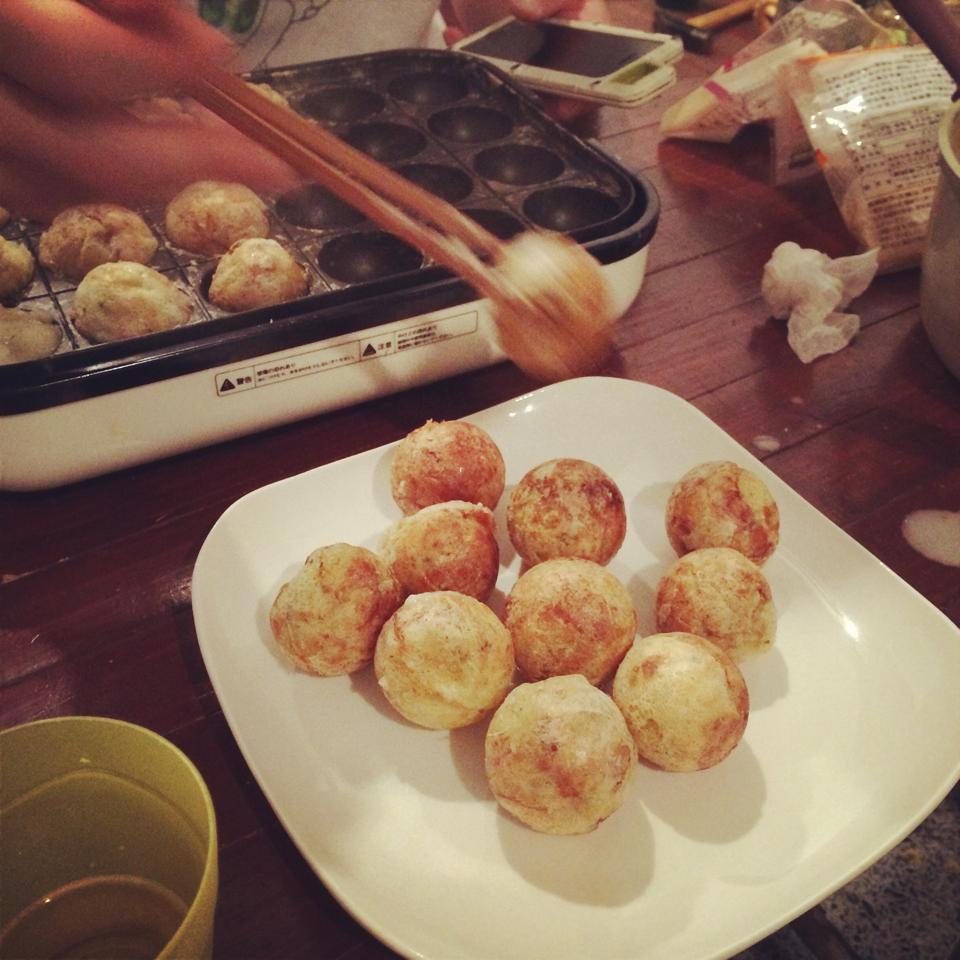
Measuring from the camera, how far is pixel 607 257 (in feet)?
4.46

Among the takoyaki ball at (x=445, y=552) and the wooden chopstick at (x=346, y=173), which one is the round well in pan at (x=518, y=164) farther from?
the takoyaki ball at (x=445, y=552)

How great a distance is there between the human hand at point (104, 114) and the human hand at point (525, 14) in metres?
0.81

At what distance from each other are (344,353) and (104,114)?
59 centimetres

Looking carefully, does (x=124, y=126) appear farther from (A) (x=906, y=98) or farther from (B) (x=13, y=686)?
(A) (x=906, y=98)

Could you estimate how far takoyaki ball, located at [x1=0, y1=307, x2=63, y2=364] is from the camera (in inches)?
44.4

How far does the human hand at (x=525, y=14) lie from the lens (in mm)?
2033

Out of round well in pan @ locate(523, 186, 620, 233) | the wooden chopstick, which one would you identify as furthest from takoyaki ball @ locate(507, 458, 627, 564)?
round well in pan @ locate(523, 186, 620, 233)

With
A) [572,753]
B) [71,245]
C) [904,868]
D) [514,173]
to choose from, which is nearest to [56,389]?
[71,245]

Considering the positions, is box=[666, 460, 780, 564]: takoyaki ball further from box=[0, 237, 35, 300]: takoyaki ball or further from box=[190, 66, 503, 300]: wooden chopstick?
box=[0, 237, 35, 300]: takoyaki ball

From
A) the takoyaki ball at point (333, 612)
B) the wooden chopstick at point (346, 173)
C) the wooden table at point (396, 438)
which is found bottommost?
the wooden table at point (396, 438)

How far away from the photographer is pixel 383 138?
1704 millimetres

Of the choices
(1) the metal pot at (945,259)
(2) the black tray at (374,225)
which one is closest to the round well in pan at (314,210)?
(2) the black tray at (374,225)

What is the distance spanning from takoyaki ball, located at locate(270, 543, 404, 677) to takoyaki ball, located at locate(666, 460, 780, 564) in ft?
1.30

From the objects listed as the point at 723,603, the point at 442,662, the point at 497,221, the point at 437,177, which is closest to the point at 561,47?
the point at 437,177
